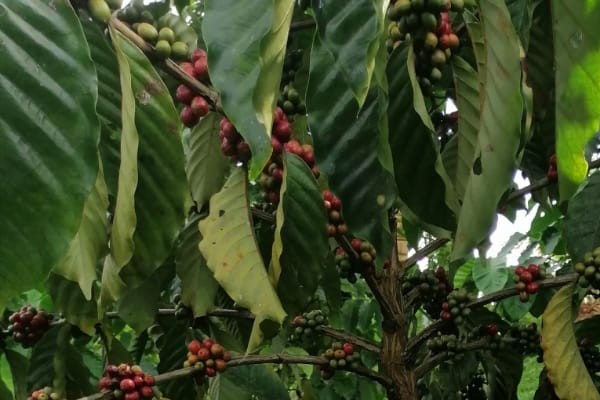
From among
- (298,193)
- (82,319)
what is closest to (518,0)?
(298,193)

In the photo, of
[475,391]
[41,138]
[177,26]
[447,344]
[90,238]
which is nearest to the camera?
[41,138]

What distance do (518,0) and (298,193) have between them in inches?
13.9

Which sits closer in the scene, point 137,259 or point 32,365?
point 137,259

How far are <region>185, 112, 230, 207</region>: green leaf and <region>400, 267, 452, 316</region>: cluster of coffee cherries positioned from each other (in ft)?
1.29

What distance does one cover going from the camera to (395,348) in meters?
1.15

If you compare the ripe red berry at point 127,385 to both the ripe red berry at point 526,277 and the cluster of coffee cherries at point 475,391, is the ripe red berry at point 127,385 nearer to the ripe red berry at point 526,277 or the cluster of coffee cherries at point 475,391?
the ripe red berry at point 526,277

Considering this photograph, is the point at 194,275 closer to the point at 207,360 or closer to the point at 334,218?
the point at 207,360

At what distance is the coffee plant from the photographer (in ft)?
1.76

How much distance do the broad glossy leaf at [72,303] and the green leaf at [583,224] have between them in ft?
2.44

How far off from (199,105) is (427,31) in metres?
0.27

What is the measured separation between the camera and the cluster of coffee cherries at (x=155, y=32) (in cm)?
77

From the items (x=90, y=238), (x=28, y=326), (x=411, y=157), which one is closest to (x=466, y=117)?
(x=411, y=157)

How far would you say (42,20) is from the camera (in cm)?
54

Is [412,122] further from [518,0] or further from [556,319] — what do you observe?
[556,319]
